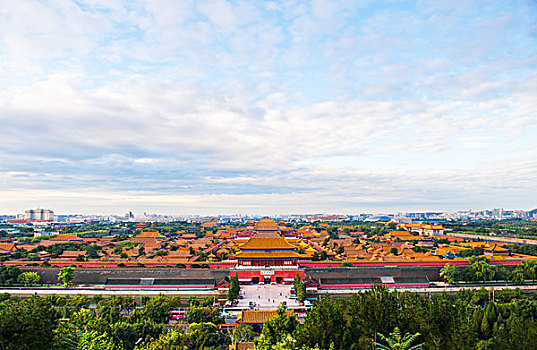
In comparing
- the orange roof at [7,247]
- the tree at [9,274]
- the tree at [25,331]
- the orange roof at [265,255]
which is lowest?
the tree at [9,274]

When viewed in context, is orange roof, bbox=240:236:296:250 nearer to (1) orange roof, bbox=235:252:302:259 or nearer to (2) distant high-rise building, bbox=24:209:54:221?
(1) orange roof, bbox=235:252:302:259

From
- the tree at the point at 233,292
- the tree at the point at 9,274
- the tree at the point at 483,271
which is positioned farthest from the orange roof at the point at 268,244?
the tree at the point at 9,274

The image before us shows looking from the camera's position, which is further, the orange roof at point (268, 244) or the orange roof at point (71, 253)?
the orange roof at point (71, 253)

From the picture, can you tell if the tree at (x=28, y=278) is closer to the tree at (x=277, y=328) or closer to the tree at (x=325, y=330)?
the tree at (x=277, y=328)

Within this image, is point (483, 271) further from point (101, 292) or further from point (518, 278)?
point (101, 292)

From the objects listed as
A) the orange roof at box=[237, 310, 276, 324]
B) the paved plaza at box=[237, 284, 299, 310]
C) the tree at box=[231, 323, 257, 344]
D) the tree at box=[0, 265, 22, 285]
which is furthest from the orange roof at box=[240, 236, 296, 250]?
the tree at box=[0, 265, 22, 285]

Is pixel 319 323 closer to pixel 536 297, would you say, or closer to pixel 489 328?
pixel 489 328
